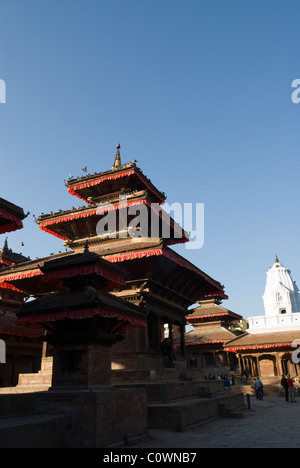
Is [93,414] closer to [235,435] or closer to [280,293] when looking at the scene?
[235,435]

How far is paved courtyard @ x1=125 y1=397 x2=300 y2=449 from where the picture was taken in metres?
9.54

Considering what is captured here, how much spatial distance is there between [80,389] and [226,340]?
30.5 meters

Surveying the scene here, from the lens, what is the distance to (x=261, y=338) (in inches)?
1344

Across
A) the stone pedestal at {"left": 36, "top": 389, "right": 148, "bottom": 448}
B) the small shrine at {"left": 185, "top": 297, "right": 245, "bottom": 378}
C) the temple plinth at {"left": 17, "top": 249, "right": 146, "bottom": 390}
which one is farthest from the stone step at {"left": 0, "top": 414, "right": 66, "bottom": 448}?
the small shrine at {"left": 185, "top": 297, "right": 245, "bottom": 378}

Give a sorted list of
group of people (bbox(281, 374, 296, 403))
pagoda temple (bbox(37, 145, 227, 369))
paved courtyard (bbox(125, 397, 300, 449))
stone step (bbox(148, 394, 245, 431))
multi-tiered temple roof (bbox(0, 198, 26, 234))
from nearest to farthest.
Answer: paved courtyard (bbox(125, 397, 300, 449)), multi-tiered temple roof (bbox(0, 198, 26, 234)), stone step (bbox(148, 394, 245, 431)), pagoda temple (bbox(37, 145, 227, 369)), group of people (bbox(281, 374, 296, 403))

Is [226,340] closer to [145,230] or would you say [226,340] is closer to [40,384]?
[145,230]

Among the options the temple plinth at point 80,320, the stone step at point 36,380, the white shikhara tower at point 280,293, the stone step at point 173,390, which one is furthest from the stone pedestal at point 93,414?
the white shikhara tower at point 280,293

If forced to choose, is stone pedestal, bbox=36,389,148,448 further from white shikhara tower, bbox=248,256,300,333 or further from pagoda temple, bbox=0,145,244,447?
white shikhara tower, bbox=248,256,300,333

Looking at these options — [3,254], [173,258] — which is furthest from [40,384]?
[3,254]

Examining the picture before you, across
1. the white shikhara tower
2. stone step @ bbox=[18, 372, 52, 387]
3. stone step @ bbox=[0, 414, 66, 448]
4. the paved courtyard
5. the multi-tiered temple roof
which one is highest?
the white shikhara tower

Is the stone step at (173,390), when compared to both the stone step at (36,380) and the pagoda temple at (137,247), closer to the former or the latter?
the pagoda temple at (137,247)

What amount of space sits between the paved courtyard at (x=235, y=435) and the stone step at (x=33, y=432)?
2068 mm

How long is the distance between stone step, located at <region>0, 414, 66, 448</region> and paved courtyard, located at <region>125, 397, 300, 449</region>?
2068mm

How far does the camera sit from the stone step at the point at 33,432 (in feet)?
22.2
